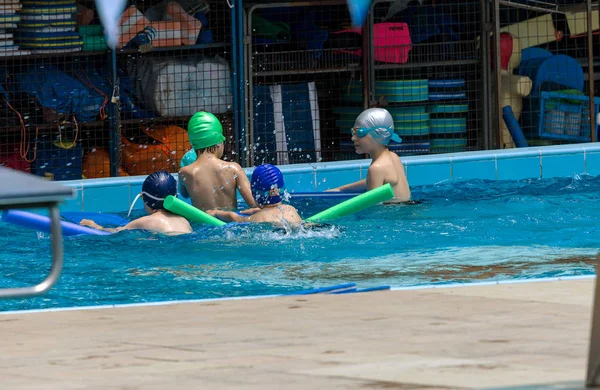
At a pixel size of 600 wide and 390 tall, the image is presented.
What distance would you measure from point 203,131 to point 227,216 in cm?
95

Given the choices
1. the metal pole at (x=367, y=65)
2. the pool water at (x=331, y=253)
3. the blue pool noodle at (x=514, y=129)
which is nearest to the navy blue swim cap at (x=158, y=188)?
the pool water at (x=331, y=253)

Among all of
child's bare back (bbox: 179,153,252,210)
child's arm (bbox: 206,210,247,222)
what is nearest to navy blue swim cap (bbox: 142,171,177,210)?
child's arm (bbox: 206,210,247,222)

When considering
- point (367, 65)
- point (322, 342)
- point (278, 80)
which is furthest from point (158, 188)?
point (278, 80)

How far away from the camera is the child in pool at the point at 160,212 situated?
870 cm

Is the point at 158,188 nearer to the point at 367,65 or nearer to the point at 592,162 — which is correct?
the point at 367,65

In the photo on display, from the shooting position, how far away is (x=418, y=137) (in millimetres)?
13570

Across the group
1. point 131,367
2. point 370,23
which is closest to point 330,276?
point 131,367

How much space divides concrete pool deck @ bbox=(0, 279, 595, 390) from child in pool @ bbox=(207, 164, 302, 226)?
3.30 meters

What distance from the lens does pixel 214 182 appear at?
970cm

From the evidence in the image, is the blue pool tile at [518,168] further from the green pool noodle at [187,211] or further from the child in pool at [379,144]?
the green pool noodle at [187,211]

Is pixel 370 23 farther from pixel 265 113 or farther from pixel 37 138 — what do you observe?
pixel 37 138

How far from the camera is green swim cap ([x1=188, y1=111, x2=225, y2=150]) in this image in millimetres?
9797

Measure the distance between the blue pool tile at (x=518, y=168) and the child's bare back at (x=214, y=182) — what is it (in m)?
3.86

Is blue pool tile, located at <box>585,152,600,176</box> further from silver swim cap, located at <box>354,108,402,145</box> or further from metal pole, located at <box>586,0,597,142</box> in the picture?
silver swim cap, located at <box>354,108,402,145</box>
